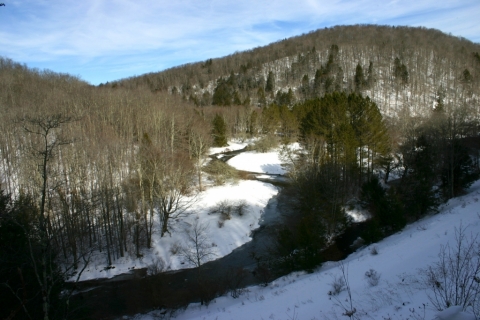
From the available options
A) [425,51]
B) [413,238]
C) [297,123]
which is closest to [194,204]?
[413,238]

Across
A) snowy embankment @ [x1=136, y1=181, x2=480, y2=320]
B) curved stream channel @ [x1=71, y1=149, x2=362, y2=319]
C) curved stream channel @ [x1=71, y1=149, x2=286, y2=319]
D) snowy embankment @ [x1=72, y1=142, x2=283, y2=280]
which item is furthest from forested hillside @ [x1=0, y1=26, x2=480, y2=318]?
snowy embankment @ [x1=136, y1=181, x2=480, y2=320]

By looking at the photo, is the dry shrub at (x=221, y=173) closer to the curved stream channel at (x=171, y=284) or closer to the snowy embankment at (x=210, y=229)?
the snowy embankment at (x=210, y=229)

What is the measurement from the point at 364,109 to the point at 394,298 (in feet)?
91.8

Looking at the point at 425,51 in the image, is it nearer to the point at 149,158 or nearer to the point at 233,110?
the point at 233,110

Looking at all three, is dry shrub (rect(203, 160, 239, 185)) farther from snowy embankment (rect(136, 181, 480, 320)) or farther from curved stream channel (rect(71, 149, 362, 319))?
snowy embankment (rect(136, 181, 480, 320))

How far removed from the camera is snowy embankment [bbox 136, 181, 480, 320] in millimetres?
7699

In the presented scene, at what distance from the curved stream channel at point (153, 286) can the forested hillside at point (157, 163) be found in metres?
2.72

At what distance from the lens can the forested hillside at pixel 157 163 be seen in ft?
42.4

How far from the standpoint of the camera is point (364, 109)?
107 ft

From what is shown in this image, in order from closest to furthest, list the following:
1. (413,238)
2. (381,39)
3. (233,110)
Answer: (413,238) → (233,110) → (381,39)

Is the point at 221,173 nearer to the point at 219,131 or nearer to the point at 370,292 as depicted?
the point at 219,131

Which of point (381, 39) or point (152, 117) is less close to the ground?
point (381, 39)

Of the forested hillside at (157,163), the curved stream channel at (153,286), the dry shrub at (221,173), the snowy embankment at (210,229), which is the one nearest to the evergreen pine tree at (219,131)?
the forested hillside at (157,163)

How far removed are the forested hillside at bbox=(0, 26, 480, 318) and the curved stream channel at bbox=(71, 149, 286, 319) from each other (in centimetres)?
272
